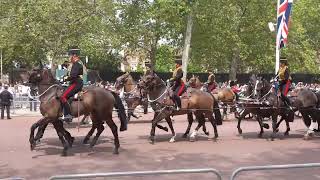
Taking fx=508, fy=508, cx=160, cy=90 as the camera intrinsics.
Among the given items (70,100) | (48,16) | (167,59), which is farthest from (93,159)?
(167,59)

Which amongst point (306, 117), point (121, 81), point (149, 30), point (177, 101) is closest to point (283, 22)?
point (306, 117)

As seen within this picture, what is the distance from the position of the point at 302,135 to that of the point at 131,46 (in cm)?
2884

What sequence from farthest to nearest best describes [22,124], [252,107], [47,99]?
[22,124]
[252,107]
[47,99]

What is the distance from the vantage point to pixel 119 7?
142 feet

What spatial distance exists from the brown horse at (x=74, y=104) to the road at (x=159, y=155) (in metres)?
0.69

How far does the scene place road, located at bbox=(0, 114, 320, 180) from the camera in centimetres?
1134

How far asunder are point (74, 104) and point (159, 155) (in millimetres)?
3029

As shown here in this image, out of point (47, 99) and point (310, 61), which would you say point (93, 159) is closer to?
point (47, 99)

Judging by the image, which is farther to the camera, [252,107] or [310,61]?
[310,61]

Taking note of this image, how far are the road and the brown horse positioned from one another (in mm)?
687

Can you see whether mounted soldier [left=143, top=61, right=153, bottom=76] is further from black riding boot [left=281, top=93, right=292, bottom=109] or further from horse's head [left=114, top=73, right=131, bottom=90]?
black riding boot [left=281, top=93, right=292, bottom=109]

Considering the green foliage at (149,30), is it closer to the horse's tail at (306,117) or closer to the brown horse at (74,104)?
the brown horse at (74,104)

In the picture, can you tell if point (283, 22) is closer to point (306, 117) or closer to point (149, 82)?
point (306, 117)

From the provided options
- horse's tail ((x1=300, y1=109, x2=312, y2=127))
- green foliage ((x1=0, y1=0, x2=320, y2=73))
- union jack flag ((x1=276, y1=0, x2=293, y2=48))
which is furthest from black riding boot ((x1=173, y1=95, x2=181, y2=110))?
green foliage ((x1=0, y1=0, x2=320, y2=73))
